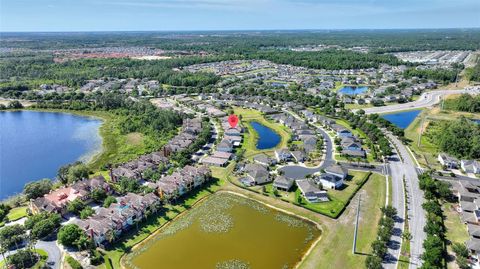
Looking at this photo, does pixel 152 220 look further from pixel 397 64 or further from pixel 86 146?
pixel 397 64

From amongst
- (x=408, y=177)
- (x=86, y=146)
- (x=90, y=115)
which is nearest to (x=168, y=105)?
(x=90, y=115)

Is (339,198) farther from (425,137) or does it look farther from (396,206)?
(425,137)

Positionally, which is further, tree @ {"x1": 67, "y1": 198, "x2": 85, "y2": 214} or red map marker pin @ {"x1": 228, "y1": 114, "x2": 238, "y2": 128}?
red map marker pin @ {"x1": 228, "y1": 114, "x2": 238, "y2": 128}

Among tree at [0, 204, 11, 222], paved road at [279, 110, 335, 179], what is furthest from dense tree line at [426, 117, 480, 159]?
tree at [0, 204, 11, 222]

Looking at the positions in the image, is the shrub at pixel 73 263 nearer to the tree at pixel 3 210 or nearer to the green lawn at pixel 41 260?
the green lawn at pixel 41 260

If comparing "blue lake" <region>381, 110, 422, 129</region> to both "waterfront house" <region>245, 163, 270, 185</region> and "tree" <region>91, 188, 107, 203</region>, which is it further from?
"tree" <region>91, 188, 107, 203</region>

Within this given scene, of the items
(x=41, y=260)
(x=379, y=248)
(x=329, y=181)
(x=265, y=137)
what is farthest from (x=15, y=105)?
(x=379, y=248)
